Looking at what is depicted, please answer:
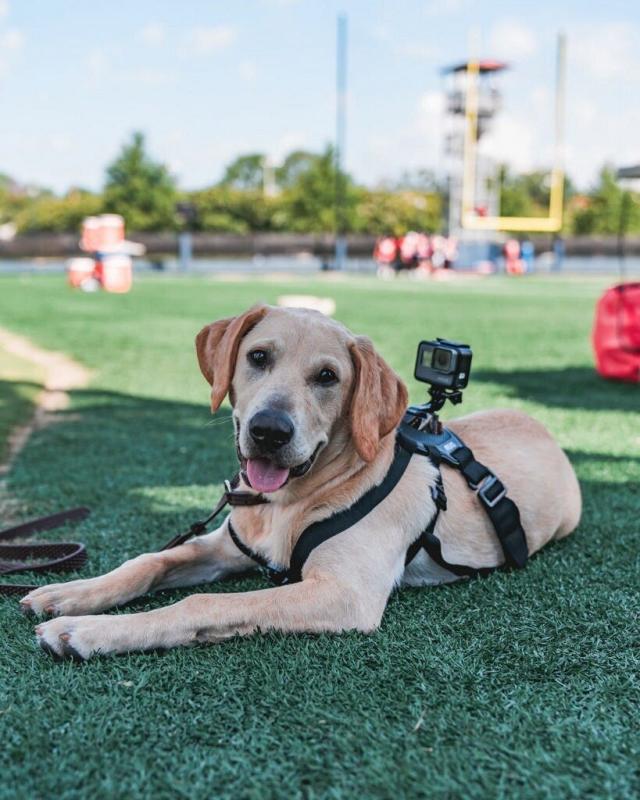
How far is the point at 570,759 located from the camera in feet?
7.13

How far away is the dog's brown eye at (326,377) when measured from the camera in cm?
320

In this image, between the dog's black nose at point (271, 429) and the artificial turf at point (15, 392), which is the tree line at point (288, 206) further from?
the dog's black nose at point (271, 429)

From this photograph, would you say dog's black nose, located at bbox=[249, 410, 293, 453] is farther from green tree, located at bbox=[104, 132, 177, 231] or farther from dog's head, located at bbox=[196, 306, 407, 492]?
green tree, located at bbox=[104, 132, 177, 231]

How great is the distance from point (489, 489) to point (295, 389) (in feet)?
3.37

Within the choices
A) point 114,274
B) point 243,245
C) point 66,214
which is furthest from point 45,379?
point 66,214

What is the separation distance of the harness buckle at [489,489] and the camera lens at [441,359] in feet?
1.63

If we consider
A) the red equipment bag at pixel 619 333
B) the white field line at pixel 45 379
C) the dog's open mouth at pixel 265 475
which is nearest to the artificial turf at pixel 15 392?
the white field line at pixel 45 379

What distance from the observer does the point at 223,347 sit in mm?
3348

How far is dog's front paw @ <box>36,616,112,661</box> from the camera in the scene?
2.68 meters

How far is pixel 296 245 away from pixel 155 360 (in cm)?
4565

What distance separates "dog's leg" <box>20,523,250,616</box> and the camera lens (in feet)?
3.70

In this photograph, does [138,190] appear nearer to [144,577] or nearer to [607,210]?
[607,210]

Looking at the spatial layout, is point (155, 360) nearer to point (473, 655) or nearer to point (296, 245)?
point (473, 655)

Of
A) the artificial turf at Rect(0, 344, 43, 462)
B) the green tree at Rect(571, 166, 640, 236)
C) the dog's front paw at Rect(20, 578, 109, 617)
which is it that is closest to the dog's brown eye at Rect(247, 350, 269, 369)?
the dog's front paw at Rect(20, 578, 109, 617)
